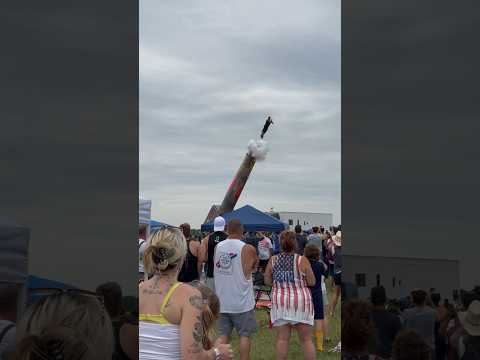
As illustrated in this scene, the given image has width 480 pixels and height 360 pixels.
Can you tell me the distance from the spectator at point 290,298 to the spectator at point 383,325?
7.79 feet

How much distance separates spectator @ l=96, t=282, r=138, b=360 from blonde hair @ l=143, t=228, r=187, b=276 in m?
0.42

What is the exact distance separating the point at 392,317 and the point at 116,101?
136 cm

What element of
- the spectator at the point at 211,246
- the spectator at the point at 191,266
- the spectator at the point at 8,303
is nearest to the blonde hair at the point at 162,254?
the spectator at the point at 8,303

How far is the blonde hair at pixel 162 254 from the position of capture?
101 inches

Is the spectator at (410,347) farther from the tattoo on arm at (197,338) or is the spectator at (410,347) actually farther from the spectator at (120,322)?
the spectator at (120,322)

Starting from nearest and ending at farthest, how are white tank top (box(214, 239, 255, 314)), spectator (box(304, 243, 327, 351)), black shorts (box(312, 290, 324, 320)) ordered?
white tank top (box(214, 239, 255, 314))
spectator (box(304, 243, 327, 351))
black shorts (box(312, 290, 324, 320))

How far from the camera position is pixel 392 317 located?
232 centimetres

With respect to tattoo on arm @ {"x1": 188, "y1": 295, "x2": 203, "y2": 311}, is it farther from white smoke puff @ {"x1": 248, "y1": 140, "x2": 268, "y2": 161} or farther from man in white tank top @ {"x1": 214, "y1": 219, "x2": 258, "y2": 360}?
white smoke puff @ {"x1": 248, "y1": 140, "x2": 268, "y2": 161}

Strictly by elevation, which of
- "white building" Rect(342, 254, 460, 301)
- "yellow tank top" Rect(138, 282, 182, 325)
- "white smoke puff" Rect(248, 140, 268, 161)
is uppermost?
"white smoke puff" Rect(248, 140, 268, 161)

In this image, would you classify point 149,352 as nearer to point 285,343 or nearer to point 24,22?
point 24,22

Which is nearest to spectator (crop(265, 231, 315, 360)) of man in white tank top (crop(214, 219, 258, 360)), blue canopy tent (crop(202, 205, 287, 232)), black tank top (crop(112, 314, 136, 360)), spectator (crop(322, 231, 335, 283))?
man in white tank top (crop(214, 219, 258, 360))

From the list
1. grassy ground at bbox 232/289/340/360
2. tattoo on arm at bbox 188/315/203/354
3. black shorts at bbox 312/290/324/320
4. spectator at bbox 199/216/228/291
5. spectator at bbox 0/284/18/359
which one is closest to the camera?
spectator at bbox 0/284/18/359

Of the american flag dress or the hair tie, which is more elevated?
the hair tie

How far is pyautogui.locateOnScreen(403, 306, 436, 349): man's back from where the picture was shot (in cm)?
232
